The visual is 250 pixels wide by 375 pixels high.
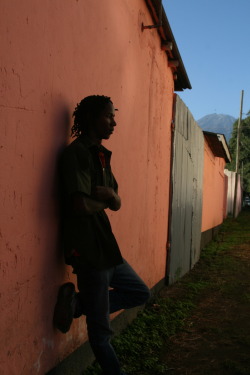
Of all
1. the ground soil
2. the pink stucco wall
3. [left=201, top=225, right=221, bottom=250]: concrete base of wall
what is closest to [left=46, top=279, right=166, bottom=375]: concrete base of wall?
the pink stucco wall

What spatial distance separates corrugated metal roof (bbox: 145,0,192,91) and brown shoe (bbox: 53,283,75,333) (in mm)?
3272

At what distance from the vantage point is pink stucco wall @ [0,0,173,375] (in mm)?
1983

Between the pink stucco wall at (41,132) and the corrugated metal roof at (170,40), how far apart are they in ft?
2.81

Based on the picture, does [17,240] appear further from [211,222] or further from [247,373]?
[211,222]

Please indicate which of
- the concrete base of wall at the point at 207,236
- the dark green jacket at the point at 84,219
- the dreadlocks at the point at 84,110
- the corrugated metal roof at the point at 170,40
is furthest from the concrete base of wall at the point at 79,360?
the concrete base of wall at the point at 207,236

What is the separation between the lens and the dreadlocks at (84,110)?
2648 millimetres

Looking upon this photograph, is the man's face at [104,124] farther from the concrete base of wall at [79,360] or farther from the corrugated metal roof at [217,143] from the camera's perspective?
the corrugated metal roof at [217,143]

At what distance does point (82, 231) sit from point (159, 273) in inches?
132

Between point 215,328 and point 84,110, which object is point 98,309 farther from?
point 215,328

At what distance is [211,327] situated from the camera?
14.9ft

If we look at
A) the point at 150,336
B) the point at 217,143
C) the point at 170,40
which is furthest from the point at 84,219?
the point at 217,143

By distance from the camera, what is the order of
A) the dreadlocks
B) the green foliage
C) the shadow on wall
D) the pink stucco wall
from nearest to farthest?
the pink stucco wall < the shadow on wall < the dreadlocks < the green foliage

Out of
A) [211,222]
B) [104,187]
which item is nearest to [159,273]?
[104,187]

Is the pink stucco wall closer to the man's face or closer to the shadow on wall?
Result: the shadow on wall
